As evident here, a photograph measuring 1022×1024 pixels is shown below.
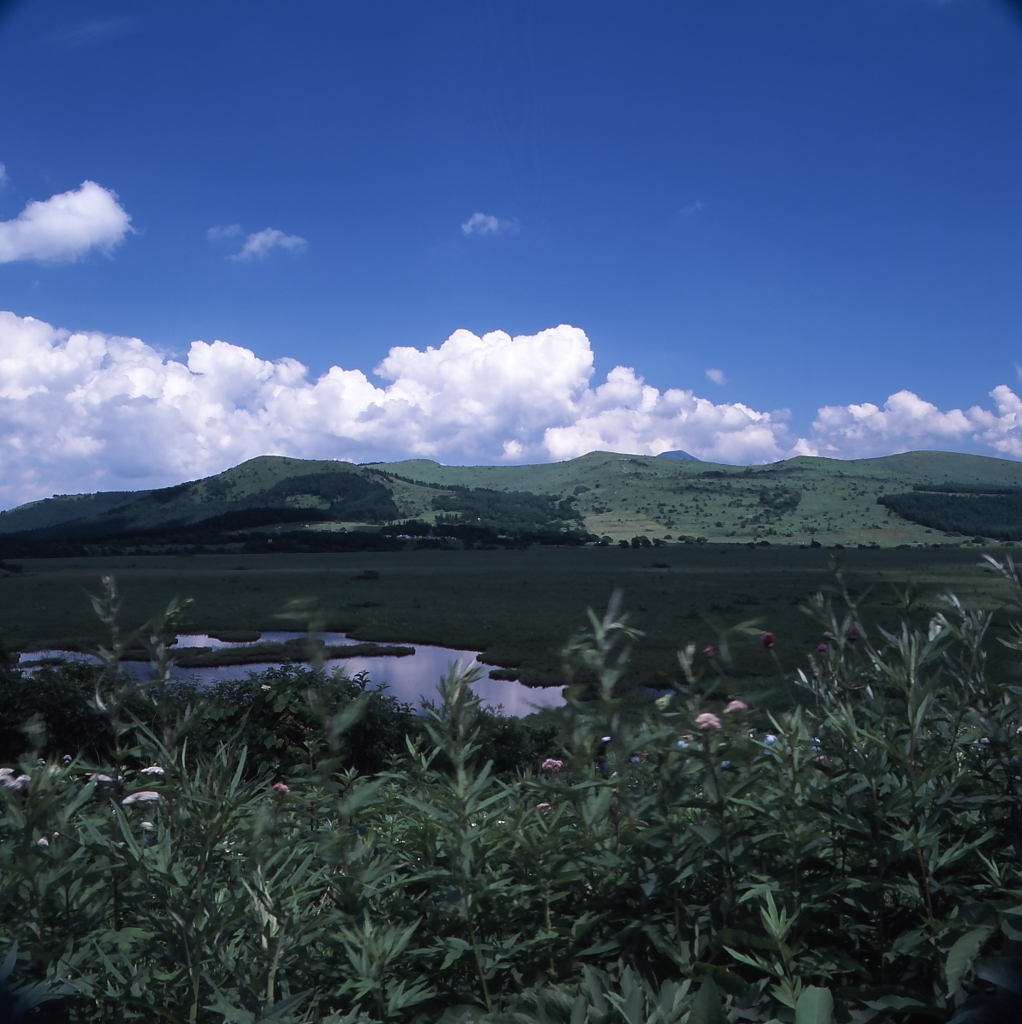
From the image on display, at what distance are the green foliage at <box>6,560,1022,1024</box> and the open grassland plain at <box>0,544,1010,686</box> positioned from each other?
1.36 feet

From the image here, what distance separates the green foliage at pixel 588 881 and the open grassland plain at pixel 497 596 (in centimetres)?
41

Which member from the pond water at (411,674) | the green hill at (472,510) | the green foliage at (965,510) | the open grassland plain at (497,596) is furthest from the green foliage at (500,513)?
the pond water at (411,674)

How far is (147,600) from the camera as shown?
122ft

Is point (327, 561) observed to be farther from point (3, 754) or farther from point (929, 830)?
point (929, 830)

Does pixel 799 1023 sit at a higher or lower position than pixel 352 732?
higher

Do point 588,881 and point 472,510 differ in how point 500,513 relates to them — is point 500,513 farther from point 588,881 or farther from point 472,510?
point 588,881

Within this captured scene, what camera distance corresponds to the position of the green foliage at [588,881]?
1.83 metres

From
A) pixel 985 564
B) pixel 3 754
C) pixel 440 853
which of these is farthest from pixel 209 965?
pixel 3 754

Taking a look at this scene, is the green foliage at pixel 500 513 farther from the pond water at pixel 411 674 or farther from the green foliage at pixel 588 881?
the green foliage at pixel 588 881

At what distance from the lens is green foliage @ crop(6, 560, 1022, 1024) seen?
183 cm

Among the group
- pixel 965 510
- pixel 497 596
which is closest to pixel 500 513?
pixel 965 510

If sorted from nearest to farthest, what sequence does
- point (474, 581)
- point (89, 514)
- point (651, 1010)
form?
point (651, 1010) → point (474, 581) → point (89, 514)

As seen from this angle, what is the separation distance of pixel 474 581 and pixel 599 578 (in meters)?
9.26

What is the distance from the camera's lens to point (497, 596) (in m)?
45.0
